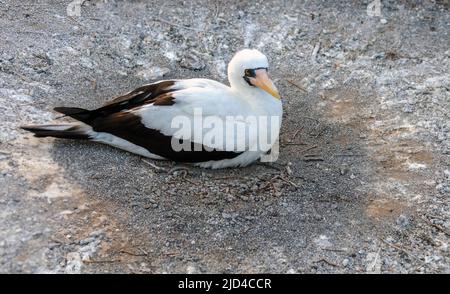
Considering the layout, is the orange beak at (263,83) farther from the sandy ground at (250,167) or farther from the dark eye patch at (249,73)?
the sandy ground at (250,167)

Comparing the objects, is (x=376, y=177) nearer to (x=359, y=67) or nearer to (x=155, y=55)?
(x=359, y=67)

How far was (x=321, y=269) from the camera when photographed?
4.65m

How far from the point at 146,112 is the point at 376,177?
2047 mm

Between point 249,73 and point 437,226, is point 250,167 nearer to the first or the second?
point 249,73

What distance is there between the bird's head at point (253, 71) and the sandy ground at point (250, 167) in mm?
704

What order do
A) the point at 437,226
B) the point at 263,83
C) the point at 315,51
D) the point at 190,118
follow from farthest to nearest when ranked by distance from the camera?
the point at 315,51
the point at 263,83
the point at 190,118
the point at 437,226

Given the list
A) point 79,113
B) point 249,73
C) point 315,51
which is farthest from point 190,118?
point 315,51

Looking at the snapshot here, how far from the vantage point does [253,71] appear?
5645 mm

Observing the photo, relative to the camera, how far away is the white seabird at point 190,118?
5.48 meters

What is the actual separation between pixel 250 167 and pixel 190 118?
0.72 meters

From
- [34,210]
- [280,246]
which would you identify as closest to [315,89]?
[280,246]

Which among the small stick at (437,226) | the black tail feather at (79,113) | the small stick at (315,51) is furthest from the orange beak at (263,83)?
the small stick at (315,51)
